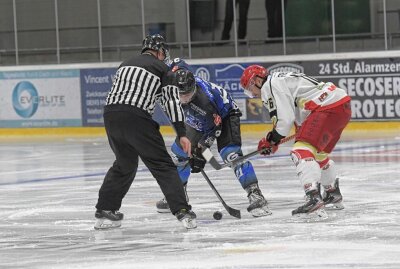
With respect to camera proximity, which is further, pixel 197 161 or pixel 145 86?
pixel 197 161

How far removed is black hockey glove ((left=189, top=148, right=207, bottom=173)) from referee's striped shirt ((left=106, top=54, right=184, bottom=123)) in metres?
1.04

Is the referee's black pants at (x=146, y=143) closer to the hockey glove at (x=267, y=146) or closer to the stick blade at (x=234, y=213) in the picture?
the stick blade at (x=234, y=213)

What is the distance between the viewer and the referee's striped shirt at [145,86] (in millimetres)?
8164

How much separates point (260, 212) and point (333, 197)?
0.65 m

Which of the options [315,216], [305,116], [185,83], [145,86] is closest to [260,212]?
[315,216]

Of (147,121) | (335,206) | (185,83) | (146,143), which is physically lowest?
(335,206)

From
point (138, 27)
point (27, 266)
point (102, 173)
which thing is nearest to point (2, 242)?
point (27, 266)

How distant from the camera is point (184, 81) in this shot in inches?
351

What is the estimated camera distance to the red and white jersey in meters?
8.50

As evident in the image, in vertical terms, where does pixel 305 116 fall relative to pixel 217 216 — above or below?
above

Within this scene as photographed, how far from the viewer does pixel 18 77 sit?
23.1 metres

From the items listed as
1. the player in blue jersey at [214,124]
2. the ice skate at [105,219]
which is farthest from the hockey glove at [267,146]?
the ice skate at [105,219]

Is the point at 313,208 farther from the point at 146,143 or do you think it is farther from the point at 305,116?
the point at 146,143

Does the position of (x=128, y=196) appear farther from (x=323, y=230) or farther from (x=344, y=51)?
(x=344, y=51)
